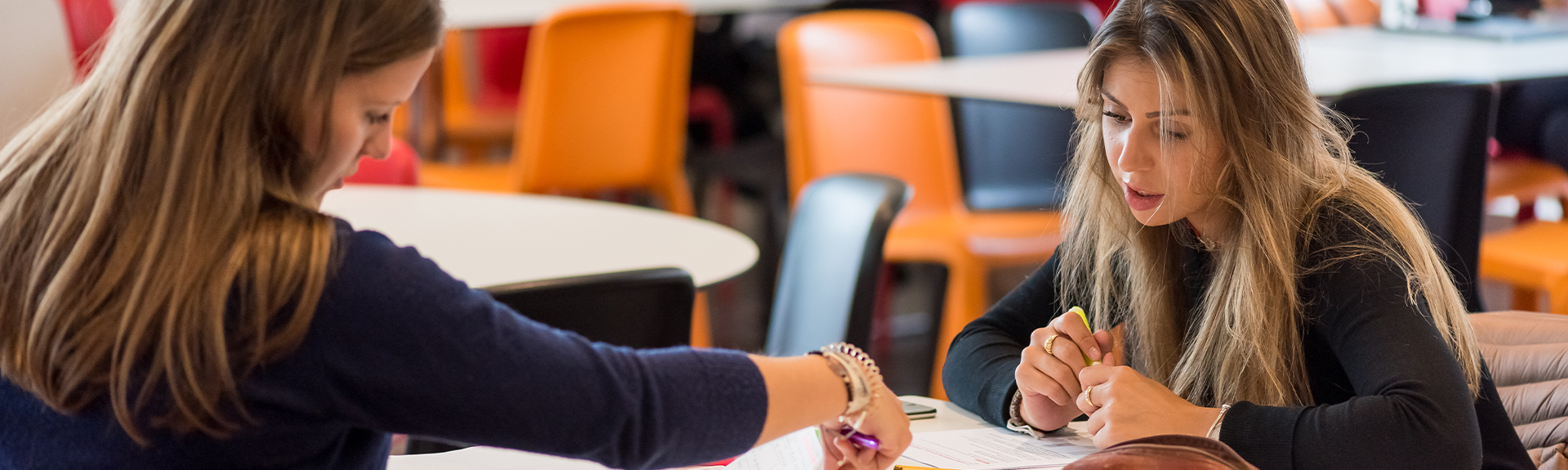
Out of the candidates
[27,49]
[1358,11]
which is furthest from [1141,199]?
[1358,11]

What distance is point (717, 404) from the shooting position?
86cm

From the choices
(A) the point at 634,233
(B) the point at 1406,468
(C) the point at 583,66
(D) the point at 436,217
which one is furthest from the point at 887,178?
(C) the point at 583,66

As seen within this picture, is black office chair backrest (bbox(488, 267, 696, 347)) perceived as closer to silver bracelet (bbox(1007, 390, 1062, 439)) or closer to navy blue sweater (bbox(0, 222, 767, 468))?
silver bracelet (bbox(1007, 390, 1062, 439))

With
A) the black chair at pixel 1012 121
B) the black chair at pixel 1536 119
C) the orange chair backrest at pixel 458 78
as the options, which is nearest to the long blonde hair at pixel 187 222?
the black chair at pixel 1012 121

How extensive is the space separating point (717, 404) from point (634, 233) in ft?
4.49

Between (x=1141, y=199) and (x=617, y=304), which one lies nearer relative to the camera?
(x=1141, y=199)

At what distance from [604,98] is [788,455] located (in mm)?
2574

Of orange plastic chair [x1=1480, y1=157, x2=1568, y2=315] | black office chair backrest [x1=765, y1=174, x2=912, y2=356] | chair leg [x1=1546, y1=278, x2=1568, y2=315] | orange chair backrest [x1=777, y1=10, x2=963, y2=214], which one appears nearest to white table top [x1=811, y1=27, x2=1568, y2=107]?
orange chair backrest [x1=777, y1=10, x2=963, y2=214]

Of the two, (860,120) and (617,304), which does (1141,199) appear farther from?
(860,120)

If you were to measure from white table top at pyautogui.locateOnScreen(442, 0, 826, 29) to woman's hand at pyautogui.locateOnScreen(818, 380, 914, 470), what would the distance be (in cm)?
261

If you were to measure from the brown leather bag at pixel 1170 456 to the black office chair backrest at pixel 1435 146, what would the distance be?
48.4 inches

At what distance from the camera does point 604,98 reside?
3635 millimetres

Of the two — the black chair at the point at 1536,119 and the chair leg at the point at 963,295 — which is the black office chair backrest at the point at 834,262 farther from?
the black chair at the point at 1536,119

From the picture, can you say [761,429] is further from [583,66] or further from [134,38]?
[583,66]
